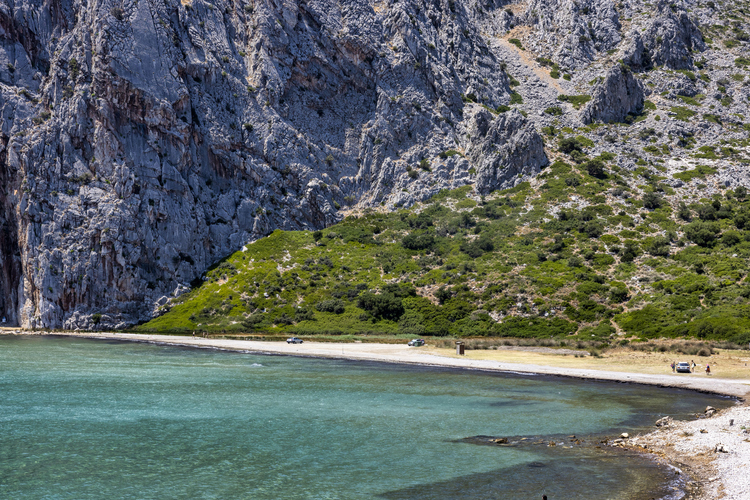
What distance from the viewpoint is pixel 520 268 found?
3401 inches

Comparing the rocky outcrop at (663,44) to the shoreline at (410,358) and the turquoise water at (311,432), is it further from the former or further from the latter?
the turquoise water at (311,432)

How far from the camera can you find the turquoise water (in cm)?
1925

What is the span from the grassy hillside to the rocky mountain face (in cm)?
758

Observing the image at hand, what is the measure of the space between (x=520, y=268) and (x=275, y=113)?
210 feet

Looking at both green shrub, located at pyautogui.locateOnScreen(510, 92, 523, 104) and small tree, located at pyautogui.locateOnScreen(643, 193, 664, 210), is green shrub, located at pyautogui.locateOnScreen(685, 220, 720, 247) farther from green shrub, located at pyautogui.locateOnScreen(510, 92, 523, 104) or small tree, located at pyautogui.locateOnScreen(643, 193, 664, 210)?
green shrub, located at pyautogui.locateOnScreen(510, 92, 523, 104)

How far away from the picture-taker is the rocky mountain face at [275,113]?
96.6 meters

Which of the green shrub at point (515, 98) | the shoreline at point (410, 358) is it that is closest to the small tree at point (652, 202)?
the green shrub at point (515, 98)

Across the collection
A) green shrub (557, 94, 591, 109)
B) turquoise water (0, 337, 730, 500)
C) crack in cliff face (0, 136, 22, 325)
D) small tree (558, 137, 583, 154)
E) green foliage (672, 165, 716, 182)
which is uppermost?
green shrub (557, 94, 591, 109)

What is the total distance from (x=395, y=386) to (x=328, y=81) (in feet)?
316

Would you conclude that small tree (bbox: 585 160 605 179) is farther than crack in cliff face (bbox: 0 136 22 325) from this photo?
Yes

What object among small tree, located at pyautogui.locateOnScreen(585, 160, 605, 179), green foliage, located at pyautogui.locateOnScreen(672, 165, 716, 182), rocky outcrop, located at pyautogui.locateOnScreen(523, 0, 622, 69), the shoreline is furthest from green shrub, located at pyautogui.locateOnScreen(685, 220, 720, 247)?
rocky outcrop, located at pyautogui.locateOnScreen(523, 0, 622, 69)

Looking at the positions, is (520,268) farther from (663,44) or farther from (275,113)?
(663,44)

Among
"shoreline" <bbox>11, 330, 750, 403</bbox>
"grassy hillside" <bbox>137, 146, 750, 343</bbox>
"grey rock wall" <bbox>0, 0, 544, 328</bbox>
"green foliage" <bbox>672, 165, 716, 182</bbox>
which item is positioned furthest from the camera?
"green foliage" <bbox>672, 165, 716, 182</bbox>

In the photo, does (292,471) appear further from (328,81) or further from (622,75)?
(622,75)
